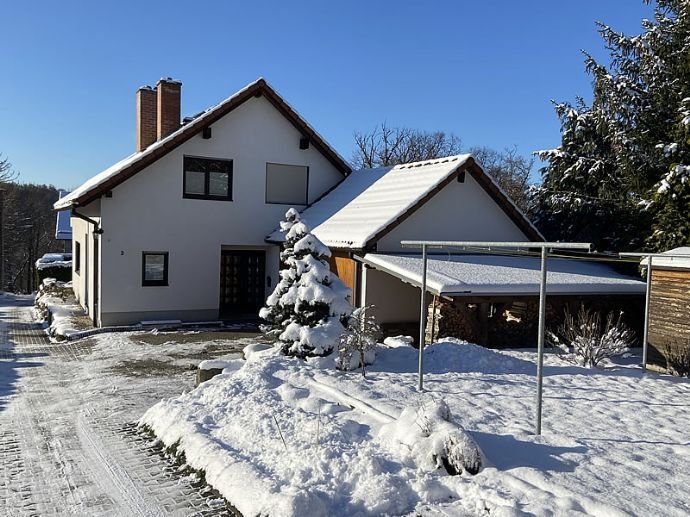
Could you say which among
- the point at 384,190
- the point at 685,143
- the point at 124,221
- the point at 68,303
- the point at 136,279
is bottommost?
the point at 68,303

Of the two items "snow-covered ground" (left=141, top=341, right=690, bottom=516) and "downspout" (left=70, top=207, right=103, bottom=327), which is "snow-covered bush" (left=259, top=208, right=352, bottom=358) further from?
"downspout" (left=70, top=207, right=103, bottom=327)

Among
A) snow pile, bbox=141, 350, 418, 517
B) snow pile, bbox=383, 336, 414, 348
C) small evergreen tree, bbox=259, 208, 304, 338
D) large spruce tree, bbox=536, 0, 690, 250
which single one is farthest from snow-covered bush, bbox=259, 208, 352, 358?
large spruce tree, bbox=536, 0, 690, 250

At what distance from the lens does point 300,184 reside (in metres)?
20.0

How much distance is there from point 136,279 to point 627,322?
13.9 meters

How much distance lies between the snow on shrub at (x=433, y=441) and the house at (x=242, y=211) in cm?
814

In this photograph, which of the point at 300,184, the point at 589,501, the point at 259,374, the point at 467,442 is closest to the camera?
the point at 589,501

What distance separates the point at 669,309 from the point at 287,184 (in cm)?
1216

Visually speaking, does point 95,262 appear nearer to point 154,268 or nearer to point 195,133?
point 154,268

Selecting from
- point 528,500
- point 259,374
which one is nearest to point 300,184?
point 259,374

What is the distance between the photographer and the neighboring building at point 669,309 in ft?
38.3

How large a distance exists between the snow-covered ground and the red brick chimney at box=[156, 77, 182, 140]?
11535 millimetres

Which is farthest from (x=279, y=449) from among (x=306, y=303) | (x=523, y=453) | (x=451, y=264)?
(x=451, y=264)

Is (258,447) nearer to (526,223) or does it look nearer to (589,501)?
(589,501)

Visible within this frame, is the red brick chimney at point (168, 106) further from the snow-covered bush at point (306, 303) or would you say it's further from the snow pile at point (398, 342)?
the snow pile at point (398, 342)
